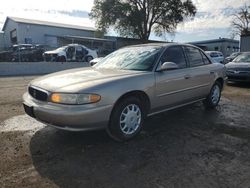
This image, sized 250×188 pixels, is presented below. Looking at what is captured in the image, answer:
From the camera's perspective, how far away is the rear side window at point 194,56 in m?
6.03

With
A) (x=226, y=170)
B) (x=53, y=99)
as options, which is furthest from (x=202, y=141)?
(x=53, y=99)

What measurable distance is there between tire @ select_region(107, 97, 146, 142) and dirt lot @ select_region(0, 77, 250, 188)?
14 centimetres

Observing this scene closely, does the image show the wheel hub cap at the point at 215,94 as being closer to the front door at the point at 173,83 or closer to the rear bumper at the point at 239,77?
the front door at the point at 173,83

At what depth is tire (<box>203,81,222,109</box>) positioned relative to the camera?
6.86 m

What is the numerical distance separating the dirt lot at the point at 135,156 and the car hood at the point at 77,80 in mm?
885

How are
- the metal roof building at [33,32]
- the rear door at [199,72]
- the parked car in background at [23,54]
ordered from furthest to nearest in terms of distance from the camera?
the metal roof building at [33,32]
the parked car in background at [23,54]
the rear door at [199,72]

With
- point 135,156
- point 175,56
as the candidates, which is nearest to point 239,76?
point 175,56

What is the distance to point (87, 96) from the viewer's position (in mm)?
4000

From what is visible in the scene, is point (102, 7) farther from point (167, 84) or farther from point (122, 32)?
point (167, 84)

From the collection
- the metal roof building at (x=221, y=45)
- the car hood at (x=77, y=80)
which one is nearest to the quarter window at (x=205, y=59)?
the car hood at (x=77, y=80)

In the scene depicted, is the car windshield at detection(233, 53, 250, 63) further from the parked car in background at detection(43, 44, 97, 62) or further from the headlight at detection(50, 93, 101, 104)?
the parked car in background at detection(43, 44, 97, 62)

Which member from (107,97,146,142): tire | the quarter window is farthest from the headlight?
the quarter window

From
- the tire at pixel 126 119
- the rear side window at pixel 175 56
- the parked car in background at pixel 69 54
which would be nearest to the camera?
the tire at pixel 126 119

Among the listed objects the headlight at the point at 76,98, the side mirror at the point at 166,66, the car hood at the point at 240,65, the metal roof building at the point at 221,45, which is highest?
the metal roof building at the point at 221,45
